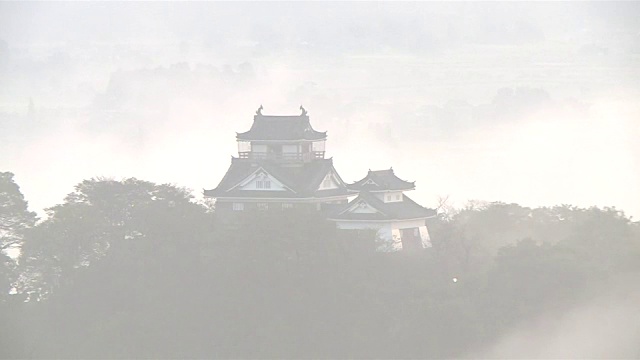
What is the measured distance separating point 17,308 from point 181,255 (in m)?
3.52

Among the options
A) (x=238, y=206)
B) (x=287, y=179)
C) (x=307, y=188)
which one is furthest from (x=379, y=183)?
(x=238, y=206)

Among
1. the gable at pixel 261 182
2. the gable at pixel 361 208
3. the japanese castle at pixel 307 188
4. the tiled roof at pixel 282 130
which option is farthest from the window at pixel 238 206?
the gable at pixel 361 208

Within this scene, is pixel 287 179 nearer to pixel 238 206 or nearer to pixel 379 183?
pixel 238 206

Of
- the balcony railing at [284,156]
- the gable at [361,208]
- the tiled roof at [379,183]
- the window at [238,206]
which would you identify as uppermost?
the balcony railing at [284,156]

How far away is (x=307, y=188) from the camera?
185 feet

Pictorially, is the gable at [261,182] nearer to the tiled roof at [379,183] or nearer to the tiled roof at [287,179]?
the tiled roof at [287,179]

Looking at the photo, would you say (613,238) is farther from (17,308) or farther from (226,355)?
(17,308)

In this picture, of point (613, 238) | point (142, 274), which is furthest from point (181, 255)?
point (613, 238)

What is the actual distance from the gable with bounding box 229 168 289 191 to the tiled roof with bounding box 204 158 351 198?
2.7 inches

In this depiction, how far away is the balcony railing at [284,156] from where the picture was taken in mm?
57031

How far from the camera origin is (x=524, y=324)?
165 feet

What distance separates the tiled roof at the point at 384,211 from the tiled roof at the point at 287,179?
95 centimetres

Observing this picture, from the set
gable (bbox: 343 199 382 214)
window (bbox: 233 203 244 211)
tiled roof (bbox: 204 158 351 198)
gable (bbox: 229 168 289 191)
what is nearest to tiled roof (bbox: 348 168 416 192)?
gable (bbox: 343 199 382 214)

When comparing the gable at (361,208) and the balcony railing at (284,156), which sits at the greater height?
the balcony railing at (284,156)
